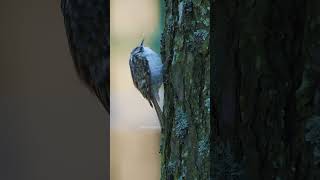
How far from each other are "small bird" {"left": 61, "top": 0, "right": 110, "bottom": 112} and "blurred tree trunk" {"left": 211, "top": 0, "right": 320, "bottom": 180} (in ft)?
2.23

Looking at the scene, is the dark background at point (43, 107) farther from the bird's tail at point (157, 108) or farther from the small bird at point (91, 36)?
the bird's tail at point (157, 108)

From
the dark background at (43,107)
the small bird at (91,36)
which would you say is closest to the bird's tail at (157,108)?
the small bird at (91,36)

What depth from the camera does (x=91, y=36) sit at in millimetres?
1413

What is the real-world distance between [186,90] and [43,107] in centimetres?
190

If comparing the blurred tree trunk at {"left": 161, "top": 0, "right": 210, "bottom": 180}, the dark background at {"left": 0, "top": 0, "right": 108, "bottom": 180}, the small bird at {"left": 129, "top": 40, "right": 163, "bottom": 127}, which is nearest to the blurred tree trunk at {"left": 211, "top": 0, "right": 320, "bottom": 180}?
the blurred tree trunk at {"left": 161, "top": 0, "right": 210, "bottom": 180}

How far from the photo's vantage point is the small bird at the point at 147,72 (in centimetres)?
84

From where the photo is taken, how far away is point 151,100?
0.86m

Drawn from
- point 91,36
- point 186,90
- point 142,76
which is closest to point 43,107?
point 91,36

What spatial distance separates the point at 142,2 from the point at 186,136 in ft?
0.77

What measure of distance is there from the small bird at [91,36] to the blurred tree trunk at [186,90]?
56 centimetres

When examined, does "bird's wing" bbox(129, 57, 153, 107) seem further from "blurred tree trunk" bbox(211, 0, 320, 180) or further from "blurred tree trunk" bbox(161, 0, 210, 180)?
"blurred tree trunk" bbox(211, 0, 320, 180)

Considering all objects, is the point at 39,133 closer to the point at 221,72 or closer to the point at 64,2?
the point at 64,2

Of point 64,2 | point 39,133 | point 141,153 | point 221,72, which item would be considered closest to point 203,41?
point 221,72

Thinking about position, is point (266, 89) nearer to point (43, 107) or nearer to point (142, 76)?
point (142, 76)
